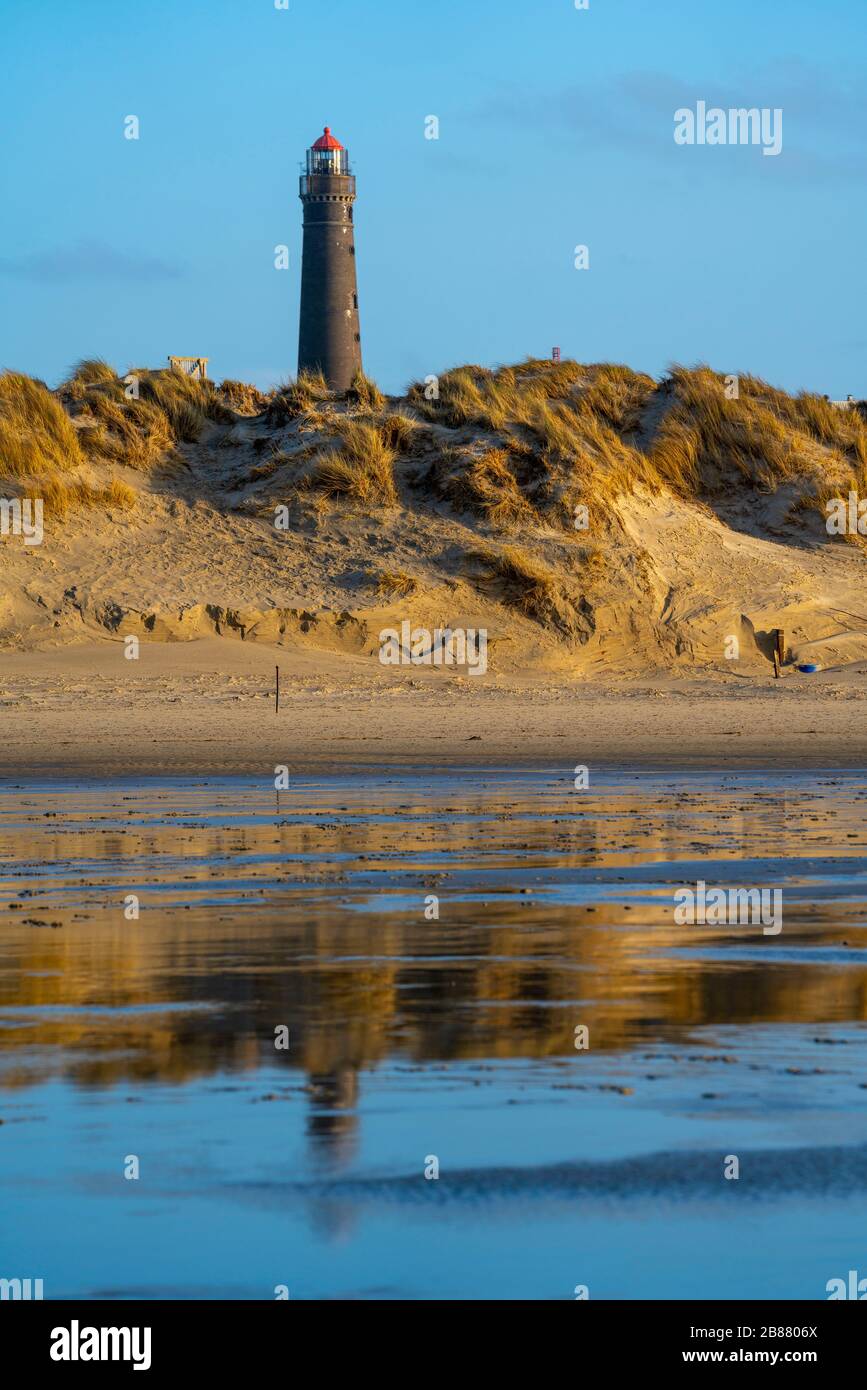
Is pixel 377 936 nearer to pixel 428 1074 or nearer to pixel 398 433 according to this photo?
pixel 428 1074

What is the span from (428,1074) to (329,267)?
4836 centimetres

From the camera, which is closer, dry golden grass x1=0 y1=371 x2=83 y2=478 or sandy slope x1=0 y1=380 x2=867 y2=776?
sandy slope x1=0 y1=380 x2=867 y2=776

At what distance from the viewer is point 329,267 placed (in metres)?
53.2

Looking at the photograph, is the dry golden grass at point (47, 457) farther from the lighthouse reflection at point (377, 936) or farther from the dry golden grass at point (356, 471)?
the lighthouse reflection at point (377, 936)

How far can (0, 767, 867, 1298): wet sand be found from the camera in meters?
4.92

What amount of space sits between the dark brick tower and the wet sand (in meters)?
41.6

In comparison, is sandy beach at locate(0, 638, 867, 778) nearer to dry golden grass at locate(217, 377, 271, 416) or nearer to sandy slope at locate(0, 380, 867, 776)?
sandy slope at locate(0, 380, 867, 776)

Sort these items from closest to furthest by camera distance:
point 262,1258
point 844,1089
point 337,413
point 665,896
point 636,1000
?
point 262,1258
point 844,1089
point 636,1000
point 665,896
point 337,413

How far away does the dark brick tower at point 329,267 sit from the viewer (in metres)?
52.9

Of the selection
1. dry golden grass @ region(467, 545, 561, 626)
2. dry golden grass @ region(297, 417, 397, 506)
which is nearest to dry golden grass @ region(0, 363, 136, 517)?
dry golden grass @ region(297, 417, 397, 506)
